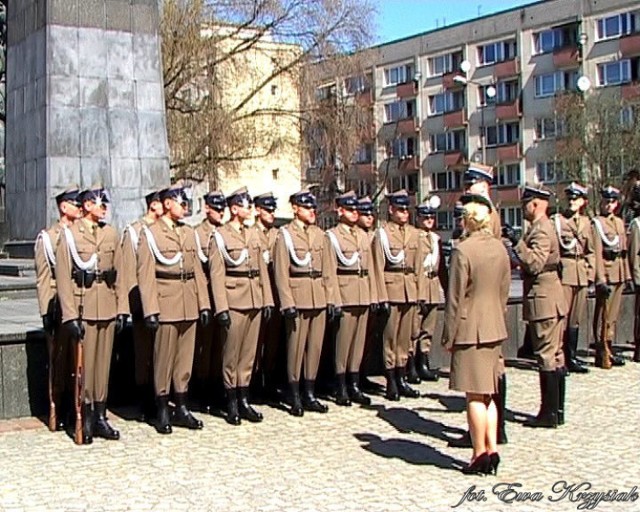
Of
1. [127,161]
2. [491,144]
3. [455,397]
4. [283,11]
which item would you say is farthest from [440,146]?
[455,397]

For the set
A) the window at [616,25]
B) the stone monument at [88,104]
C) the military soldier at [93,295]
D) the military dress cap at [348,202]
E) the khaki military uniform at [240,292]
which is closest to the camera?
the military soldier at [93,295]

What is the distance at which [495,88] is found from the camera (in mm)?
59781

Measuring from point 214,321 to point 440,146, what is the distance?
56.6 metres

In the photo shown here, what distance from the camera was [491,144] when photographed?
2391 inches

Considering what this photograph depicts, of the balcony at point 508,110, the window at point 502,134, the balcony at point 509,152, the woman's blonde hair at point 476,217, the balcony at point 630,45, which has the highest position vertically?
the balcony at point 630,45

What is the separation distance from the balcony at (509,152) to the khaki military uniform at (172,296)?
2033 inches

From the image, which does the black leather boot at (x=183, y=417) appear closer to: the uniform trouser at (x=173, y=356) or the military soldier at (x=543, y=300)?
the uniform trouser at (x=173, y=356)

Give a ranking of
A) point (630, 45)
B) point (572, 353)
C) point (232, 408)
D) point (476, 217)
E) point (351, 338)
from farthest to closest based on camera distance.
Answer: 1. point (630, 45)
2. point (572, 353)
3. point (351, 338)
4. point (232, 408)
5. point (476, 217)

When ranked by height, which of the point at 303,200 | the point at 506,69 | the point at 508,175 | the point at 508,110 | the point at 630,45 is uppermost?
the point at 506,69

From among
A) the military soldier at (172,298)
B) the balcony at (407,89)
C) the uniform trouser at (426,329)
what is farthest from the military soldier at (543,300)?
the balcony at (407,89)

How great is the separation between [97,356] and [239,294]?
1339mm

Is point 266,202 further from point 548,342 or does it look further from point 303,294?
point 548,342

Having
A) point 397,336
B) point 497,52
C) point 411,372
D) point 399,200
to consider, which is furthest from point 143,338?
point 497,52

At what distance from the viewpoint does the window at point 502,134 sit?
5916 cm
